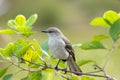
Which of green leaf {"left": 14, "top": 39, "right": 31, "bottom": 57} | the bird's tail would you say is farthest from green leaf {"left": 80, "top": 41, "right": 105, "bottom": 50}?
the bird's tail

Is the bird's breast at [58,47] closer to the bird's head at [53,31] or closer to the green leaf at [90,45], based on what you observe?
the bird's head at [53,31]

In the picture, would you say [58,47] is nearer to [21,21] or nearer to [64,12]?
[21,21]

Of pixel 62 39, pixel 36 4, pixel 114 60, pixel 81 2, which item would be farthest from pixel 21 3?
pixel 62 39

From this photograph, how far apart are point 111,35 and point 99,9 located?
1525cm

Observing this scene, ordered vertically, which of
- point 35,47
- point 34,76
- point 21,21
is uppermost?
point 21,21

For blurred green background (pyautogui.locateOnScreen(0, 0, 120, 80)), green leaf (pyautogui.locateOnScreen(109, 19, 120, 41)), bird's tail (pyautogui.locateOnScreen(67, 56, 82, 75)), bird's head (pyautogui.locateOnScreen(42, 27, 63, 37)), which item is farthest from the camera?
blurred green background (pyautogui.locateOnScreen(0, 0, 120, 80))

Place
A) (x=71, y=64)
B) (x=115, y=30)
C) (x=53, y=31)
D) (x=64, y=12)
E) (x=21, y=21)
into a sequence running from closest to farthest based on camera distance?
(x=115, y=30), (x=21, y=21), (x=71, y=64), (x=53, y=31), (x=64, y=12)

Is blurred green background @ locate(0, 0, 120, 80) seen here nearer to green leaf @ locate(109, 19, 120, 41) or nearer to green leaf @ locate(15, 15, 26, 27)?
green leaf @ locate(15, 15, 26, 27)

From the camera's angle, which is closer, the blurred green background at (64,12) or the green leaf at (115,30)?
the green leaf at (115,30)

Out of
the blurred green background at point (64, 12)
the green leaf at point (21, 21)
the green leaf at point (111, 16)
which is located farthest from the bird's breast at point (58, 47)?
the blurred green background at point (64, 12)

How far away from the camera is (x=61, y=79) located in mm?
2246

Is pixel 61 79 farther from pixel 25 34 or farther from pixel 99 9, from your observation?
pixel 99 9

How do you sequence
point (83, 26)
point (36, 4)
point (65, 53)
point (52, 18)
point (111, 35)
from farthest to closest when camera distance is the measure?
point (36, 4)
point (52, 18)
point (83, 26)
point (65, 53)
point (111, 35)

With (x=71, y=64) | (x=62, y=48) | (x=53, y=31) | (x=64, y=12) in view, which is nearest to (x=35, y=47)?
(x=71, y=64)
